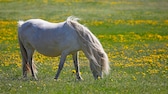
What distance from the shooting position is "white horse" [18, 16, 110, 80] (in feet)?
45.3

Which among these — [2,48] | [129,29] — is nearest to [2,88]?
[2,48]

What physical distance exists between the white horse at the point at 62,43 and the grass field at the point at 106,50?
43 centimetres

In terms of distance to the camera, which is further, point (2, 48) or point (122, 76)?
point (2, 48)

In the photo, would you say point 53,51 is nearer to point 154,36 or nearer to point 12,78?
point 12,78

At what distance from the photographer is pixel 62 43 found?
14.3 m

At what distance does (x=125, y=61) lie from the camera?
18359 mm

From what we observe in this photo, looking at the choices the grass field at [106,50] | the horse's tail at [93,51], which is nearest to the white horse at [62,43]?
the horse's tail at [93,51]

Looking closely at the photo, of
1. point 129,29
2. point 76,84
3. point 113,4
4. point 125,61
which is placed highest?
point 76,84

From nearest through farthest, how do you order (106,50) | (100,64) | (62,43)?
(100,64) → (62,43) → (106,50)

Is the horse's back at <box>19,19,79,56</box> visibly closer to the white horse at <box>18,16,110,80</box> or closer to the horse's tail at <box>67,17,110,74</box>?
the white horse at <box>18,16,110,80</box>

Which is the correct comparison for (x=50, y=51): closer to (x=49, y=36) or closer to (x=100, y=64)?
(x=49, y=36)

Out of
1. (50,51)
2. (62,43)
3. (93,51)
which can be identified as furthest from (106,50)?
(93,51)

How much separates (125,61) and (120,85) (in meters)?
5.98

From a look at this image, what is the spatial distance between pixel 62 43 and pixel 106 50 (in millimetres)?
7836
